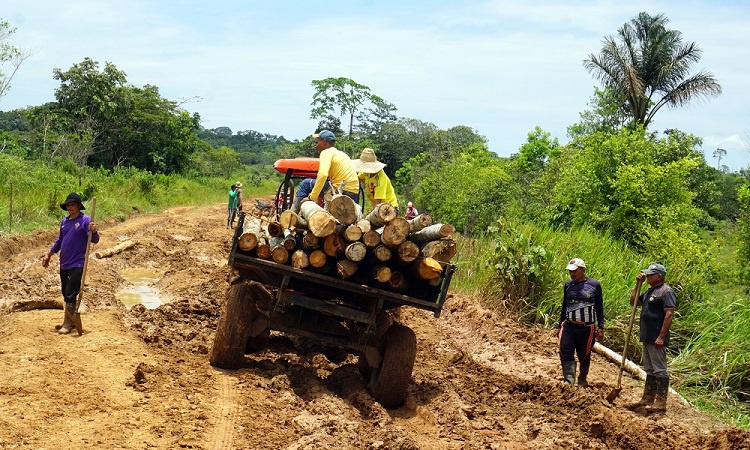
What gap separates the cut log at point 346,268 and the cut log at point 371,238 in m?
0.23

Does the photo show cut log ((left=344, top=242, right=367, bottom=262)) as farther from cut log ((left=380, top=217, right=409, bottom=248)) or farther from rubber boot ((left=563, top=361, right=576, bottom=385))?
rubber boot ((left=563, top=361, right=576, bottom=385))

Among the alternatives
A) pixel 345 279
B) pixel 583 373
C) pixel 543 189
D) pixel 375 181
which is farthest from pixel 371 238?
pixel 543 189

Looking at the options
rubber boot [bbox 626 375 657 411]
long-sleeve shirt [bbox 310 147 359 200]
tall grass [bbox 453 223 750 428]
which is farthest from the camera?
tall grass [bbox 453 223 750 428]

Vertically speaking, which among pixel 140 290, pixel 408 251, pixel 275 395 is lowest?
pixel 140 290

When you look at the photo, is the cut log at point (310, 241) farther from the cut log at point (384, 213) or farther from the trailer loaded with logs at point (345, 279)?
the cut log at point (384, 213)

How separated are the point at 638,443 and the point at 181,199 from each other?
105ft

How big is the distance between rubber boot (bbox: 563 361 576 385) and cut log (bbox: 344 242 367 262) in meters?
3.30

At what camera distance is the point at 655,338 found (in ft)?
27.1

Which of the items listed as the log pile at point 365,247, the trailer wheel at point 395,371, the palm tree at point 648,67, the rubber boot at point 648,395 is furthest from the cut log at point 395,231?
the palm tree at point 648,67

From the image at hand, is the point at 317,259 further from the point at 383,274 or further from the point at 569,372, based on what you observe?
the point at 569,372

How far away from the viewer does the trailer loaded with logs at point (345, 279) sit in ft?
21.7

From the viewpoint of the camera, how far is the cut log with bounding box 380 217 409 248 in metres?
6.50

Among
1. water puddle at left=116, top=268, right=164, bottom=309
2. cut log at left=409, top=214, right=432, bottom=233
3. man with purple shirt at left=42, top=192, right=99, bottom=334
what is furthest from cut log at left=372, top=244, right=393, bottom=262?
water puddle at left=116, top=268, right=164, bottom=309

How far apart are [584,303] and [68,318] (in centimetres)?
585
